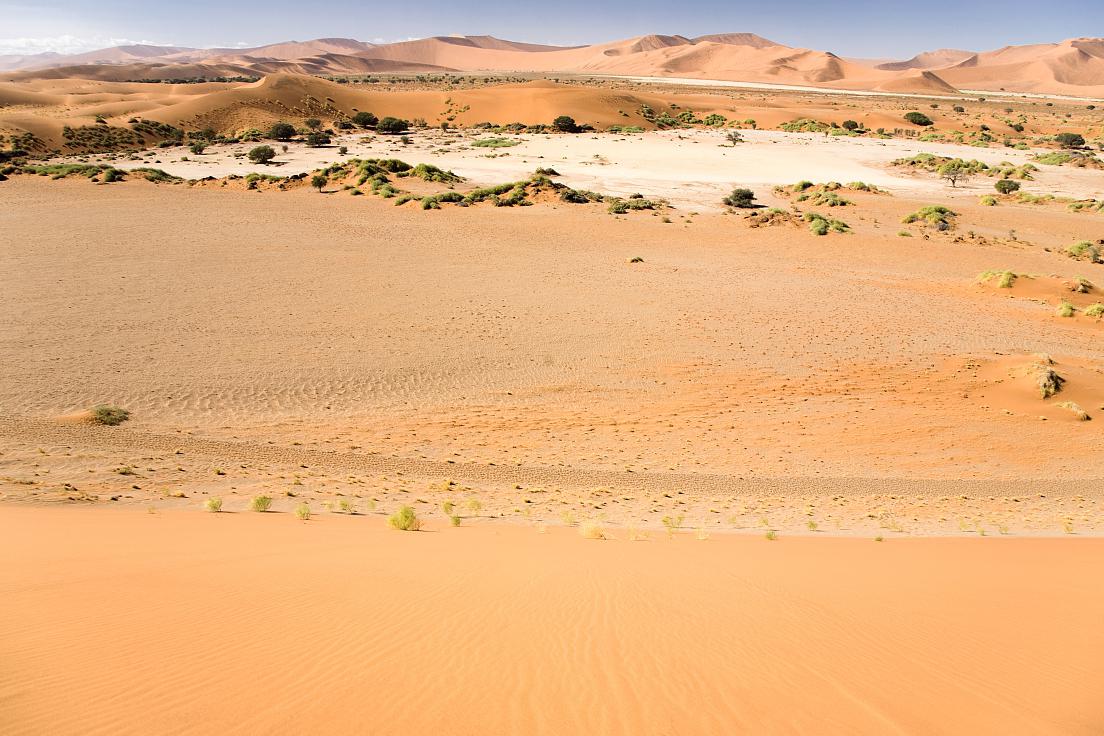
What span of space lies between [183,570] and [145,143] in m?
71.8

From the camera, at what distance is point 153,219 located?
34.2 m

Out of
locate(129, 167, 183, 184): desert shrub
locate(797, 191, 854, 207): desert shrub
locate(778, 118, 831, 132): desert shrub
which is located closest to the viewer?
locate(797, 191, 854, 207): desert shrub

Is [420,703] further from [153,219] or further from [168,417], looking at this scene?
[153,219]

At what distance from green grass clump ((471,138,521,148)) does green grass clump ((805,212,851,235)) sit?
35199 mm

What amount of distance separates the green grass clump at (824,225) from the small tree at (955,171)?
21106 mm

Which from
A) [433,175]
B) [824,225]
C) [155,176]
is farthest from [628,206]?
[155,176]

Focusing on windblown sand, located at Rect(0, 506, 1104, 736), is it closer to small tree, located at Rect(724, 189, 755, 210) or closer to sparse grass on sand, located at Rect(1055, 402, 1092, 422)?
sparse grass on sand, located at Rect(1055, 402, 1092, 422)

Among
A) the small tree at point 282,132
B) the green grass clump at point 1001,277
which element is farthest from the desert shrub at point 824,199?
the small tree at point 282,132

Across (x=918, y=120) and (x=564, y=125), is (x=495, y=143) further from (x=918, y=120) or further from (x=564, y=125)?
(x=918, y=120)

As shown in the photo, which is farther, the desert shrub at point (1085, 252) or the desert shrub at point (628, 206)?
the desert shrub at point (628, 206)

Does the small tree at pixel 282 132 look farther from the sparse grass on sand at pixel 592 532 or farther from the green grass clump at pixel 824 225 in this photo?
the sparse grass on sand at pixel 592 532

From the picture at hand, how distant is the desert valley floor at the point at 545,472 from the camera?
455cm

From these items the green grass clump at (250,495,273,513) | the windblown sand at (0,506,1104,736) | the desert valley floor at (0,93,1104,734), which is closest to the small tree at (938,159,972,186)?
the desert valley floor at (0,93,1104,734)

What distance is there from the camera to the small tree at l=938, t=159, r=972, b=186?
52.4m
